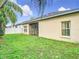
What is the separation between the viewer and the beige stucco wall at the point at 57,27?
15.6 meters

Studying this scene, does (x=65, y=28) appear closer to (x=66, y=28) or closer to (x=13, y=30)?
(x=66, y=28)

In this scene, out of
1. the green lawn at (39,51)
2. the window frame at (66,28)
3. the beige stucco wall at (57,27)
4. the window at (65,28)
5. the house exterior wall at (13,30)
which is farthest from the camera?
the house exterior wall at (13,30)

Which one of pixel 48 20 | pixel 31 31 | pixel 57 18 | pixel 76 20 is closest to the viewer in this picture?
pixel 76 20

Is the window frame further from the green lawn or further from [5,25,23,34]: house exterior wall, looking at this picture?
[5,25,23,34]: house exterior wall

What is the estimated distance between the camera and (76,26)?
15555mm

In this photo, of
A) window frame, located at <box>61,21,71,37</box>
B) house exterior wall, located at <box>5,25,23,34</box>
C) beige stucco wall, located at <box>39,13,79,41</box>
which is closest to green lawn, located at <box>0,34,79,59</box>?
beige stucco wall, located at <box>39,13,79,41</box>

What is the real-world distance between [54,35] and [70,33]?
117 inches

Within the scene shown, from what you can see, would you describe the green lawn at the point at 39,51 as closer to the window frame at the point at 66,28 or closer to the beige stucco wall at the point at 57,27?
the beige stucco wall at the point at 57,27

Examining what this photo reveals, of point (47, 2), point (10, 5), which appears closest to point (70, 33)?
point (10, 5)

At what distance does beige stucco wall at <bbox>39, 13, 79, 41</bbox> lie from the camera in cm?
1565

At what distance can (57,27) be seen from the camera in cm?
1834

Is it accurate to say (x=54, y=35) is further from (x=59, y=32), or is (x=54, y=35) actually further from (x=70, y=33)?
(x=70, y=33)

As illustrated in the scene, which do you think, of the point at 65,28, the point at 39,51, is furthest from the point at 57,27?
the point at 39,51

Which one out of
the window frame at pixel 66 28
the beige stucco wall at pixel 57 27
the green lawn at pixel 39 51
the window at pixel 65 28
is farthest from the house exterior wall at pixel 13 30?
the green lawn at pixel 39 51
